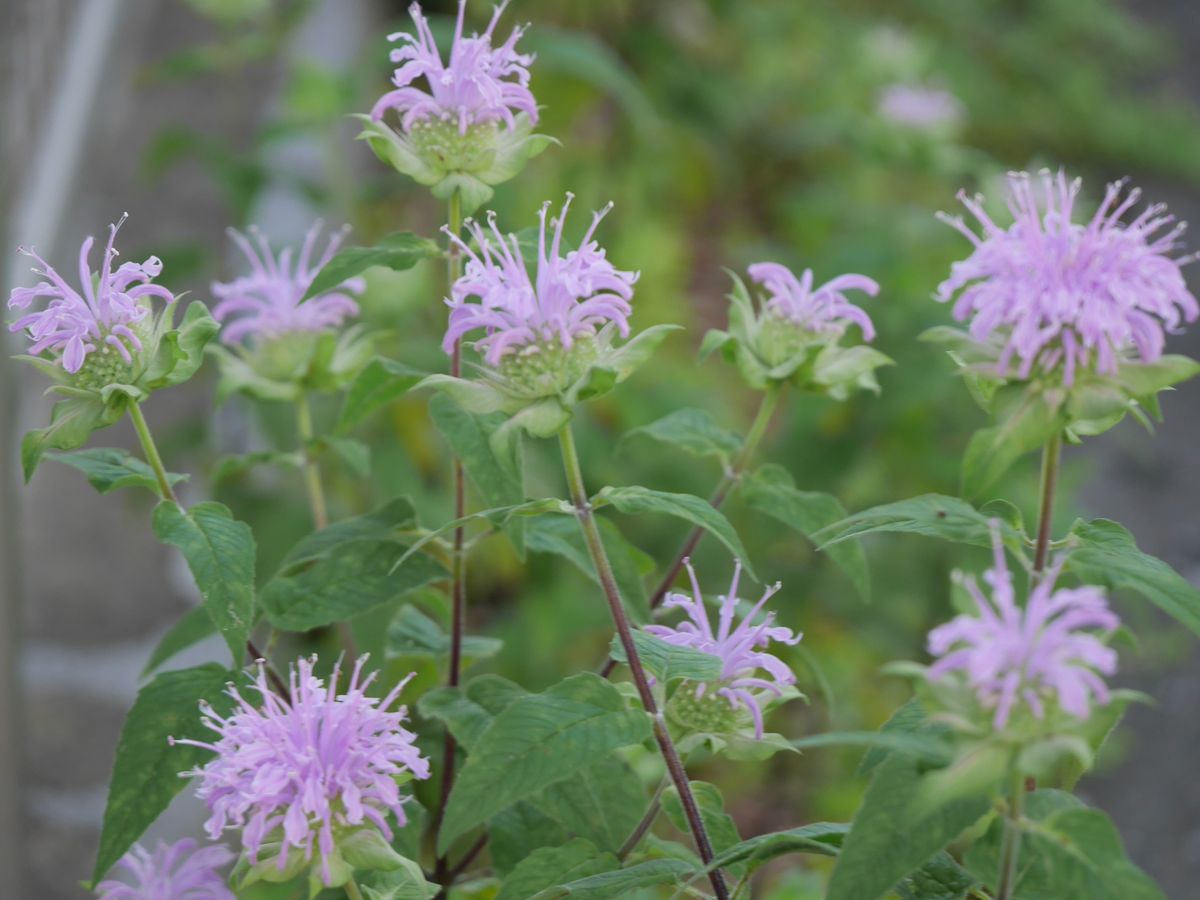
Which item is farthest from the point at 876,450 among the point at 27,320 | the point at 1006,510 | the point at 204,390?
the point at 27,320

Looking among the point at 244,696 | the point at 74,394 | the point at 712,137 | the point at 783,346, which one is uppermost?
the point at 712,137

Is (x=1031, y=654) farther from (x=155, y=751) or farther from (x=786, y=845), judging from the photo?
(x=155, y=751)

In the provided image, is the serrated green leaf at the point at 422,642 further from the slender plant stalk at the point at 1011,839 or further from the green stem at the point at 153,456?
the slender plant stalk at the point at 1011,839

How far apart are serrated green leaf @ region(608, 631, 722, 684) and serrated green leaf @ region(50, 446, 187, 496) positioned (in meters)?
0.23

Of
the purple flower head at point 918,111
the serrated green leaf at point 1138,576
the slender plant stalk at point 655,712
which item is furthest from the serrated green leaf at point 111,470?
the purple flower head at point 918,111

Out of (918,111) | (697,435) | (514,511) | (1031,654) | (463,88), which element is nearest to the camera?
(1031,654)

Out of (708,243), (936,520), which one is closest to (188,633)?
(936,520)

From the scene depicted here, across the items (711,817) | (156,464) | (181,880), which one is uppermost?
(156,464)

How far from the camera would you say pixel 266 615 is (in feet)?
2.31

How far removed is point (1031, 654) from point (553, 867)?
26 cm

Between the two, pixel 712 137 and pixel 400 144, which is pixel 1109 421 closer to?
pixel 400 144

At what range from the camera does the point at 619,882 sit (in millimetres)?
586

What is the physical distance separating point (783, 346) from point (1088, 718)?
344 mm

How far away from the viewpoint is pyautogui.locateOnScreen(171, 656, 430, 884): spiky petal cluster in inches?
22.6
